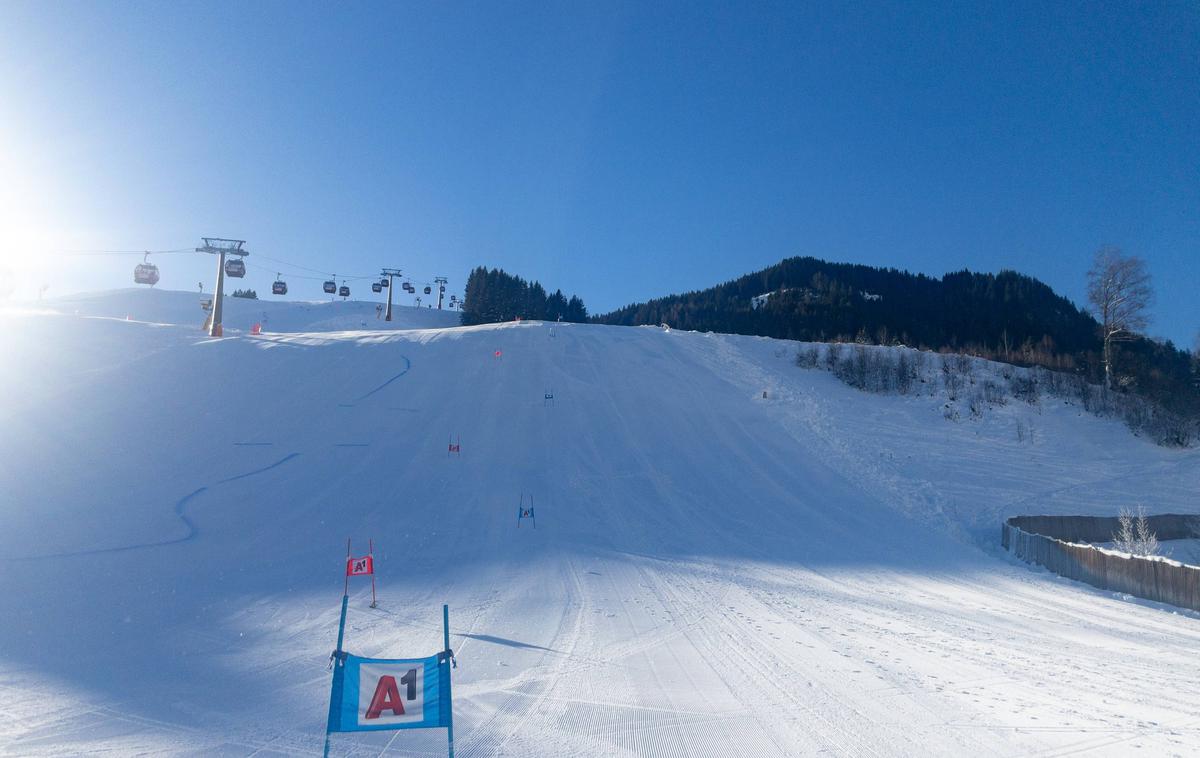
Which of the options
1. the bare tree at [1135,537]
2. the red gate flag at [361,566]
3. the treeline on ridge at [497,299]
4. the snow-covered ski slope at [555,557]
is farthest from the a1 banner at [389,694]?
the treeline on ridge at [497,299]

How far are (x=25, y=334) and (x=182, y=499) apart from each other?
23.7 metres

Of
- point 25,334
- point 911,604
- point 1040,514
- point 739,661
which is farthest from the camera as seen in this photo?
point 25,334

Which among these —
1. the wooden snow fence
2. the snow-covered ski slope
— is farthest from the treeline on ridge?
the wooden snow fence

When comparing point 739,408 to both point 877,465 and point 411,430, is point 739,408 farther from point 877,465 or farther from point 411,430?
point 411,430

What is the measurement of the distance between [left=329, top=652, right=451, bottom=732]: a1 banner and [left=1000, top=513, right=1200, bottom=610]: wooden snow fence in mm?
17491

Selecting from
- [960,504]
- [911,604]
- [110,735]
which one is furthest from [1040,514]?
[110,735]

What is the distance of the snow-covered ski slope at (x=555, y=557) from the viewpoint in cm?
781

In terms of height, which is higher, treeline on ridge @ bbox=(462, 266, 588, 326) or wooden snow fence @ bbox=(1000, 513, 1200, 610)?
treeline on ridge @ bbox=(462, 266, 588, 326)

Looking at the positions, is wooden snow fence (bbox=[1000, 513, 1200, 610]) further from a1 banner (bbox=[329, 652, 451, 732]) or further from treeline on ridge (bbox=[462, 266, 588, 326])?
treeline on ridge (bbox=[462, 266, 588, 326])

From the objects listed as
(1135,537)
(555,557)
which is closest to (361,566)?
(555,557)

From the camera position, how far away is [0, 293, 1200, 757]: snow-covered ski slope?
25.6 ft

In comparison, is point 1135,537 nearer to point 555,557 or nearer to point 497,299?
point 555,557

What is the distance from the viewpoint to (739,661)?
390 inches

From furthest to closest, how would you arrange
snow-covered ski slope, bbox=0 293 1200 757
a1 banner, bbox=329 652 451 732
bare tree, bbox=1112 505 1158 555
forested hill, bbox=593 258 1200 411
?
forested hill, bbox=593 258 1200 411 → bare tree, bbox=1112 505 1158 555 → snow-covered ski slope, bbox=0 293 1200 757 → a1 banner, bbox=329 652 451 732
